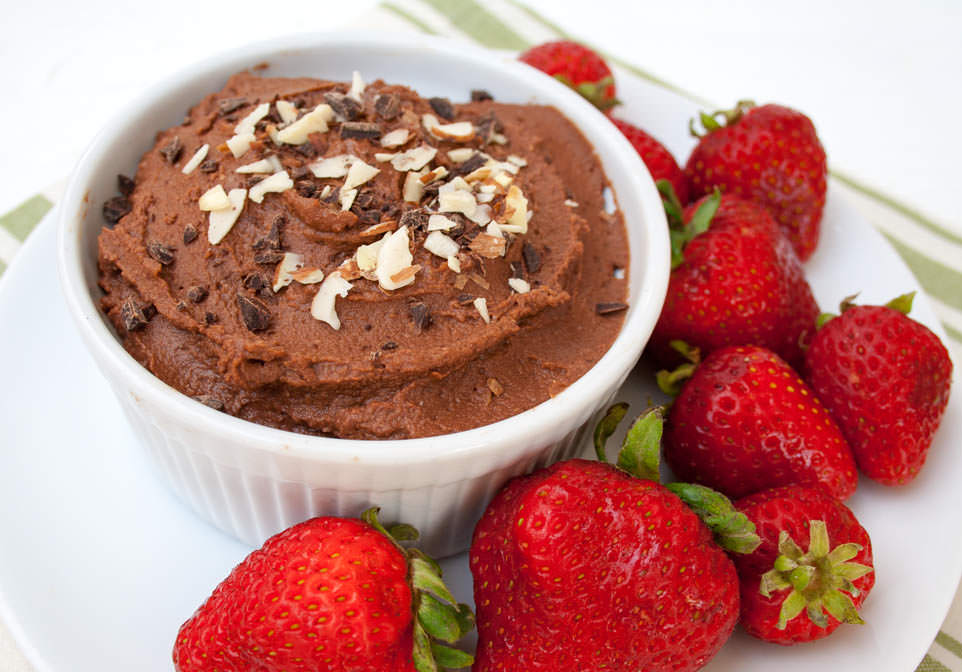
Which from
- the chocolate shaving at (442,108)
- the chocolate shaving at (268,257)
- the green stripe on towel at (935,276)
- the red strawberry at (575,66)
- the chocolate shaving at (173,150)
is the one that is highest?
the chocolate shaving at (173,150)

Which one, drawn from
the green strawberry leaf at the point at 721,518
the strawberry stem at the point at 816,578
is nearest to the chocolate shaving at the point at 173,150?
the green strawberry leaf at the point at 721,518

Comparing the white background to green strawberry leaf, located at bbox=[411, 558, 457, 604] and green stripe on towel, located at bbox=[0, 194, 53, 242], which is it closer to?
green stripe on towel, located at bbox=[0, 194, 53, 242]

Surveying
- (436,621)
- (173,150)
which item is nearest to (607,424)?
(436,621)

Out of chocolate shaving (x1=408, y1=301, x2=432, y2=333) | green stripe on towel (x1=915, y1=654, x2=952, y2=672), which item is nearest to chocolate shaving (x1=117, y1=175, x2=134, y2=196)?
chocolate shaving (x1=408, y1=301, x2=432, y2=333)

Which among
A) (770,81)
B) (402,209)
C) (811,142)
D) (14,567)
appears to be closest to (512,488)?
(402,209)

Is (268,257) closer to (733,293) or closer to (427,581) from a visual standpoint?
(427,581)

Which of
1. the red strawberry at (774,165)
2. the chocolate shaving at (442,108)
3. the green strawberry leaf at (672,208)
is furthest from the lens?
the red strawberry at (774,165)

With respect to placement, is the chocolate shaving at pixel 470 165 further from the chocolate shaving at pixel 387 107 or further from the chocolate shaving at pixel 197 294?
the chocolate shaving at pixel 197 294

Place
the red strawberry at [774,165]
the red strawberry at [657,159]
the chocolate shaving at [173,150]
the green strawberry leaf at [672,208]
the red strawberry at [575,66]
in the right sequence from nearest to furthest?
the chocolate shaving at [173,150], the green strawberry leaf at [672,208], the red strawberry at [774,165], the red strawberry at [657,159], the red strawberry at [575,66]
